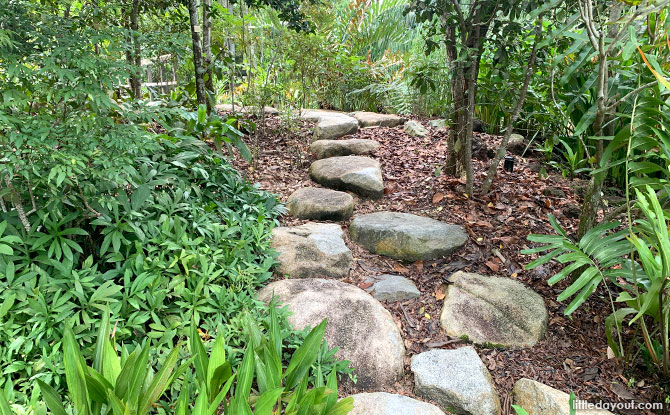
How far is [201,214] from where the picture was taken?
8.09 feet

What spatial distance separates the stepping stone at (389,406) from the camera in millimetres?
1721

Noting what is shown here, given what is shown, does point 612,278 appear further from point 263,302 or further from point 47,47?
point 47,47

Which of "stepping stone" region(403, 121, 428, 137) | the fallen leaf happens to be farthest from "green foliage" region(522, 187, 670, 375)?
"stepping stone" region(403, 121, 428, 137)

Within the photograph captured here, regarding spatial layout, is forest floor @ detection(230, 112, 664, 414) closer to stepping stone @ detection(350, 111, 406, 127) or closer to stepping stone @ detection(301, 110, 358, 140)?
stepping stone @ detection(301, 110, 358, 140)

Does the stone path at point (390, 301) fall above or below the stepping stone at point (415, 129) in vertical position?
below

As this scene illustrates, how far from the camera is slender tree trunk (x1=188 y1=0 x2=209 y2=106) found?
11.0 ft

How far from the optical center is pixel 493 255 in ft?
8.91

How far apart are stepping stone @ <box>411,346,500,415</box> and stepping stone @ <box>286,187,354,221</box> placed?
1.37m

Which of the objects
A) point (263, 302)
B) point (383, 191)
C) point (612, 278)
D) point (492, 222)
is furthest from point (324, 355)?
point (383, 191)

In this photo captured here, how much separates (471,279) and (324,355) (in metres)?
1.07

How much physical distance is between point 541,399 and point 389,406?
656 mm

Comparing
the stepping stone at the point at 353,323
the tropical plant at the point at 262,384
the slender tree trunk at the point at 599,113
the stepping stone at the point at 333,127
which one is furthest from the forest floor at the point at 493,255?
the tropical plant at the point at 262,384

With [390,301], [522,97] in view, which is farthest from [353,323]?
[522,97]

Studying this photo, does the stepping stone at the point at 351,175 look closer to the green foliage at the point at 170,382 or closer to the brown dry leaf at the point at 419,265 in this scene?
the brown dry leaf at the point at 419,265
